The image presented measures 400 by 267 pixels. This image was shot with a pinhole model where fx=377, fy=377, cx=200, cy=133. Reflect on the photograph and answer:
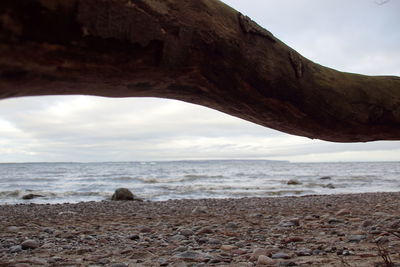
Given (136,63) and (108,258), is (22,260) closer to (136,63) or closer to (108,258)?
(108,258)

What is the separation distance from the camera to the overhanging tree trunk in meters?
1.28

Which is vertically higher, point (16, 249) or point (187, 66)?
point (187, 66)

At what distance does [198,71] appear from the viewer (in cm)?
177

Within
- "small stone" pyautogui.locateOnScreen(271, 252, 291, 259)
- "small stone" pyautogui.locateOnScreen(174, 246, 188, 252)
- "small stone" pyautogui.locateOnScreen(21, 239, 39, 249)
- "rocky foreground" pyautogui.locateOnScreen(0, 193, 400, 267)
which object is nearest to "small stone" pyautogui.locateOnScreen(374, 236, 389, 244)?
"rocky foreground" pyautogui.locateOnScreen(0, 193, 400, 267)

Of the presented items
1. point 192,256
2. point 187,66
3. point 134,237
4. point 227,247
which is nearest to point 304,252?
point 227,247

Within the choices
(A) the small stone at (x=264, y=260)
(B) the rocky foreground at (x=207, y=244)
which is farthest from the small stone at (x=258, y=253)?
(A) the small stone at (x=264, y=260)

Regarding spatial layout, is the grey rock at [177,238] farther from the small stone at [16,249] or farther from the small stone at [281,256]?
the small stone at [16,249]

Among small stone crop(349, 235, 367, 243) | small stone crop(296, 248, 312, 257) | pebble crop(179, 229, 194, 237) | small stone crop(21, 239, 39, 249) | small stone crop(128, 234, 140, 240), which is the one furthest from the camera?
pebble crop(179, 229, 194, 237)

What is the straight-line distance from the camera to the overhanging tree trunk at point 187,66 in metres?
1.28

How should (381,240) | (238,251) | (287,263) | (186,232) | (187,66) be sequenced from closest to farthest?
1. (187,66)
2. (287,263)
3. (238,251)
4. (381,240)
5. (186,232)

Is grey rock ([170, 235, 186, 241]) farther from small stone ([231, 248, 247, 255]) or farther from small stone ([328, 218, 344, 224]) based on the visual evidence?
small stone ([328, 218, 344, 224])

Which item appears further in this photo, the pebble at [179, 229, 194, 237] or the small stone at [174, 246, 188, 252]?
the pebble at [179, 229, 194, 237]

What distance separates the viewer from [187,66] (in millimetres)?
1708

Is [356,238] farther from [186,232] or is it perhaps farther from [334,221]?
[186,232]
